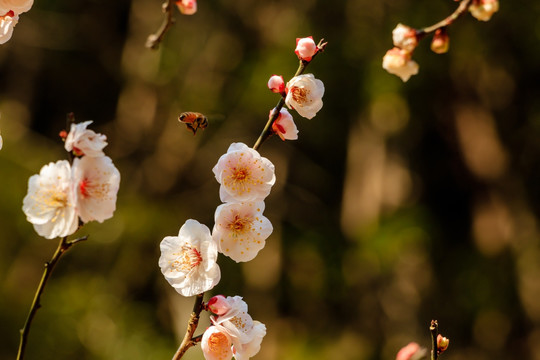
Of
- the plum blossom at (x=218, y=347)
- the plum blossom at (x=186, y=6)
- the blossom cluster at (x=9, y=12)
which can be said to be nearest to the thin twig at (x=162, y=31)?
the plum blossom at (x=186, y=6)

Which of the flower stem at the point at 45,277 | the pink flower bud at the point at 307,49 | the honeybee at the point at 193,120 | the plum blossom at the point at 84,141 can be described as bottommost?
the flower stem at the point at 45,277

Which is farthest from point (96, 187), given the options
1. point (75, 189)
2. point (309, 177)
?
point (309, 177)

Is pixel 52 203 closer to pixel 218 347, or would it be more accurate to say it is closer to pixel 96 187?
pixel 96 187

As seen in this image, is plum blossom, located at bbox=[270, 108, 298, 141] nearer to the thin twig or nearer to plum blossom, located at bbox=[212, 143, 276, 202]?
plum blossom, located at bbox=[212, 143, 276, 202]

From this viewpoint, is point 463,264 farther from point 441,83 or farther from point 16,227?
point 16,227

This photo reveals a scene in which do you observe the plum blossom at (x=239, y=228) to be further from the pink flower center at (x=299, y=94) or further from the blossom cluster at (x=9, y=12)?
the blossom cluster at (x=9, y=12)

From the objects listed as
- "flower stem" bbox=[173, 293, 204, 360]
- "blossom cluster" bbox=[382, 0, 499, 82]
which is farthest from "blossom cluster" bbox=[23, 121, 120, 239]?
"blossom cluster" bbox=[382, 0, 499, 82]
